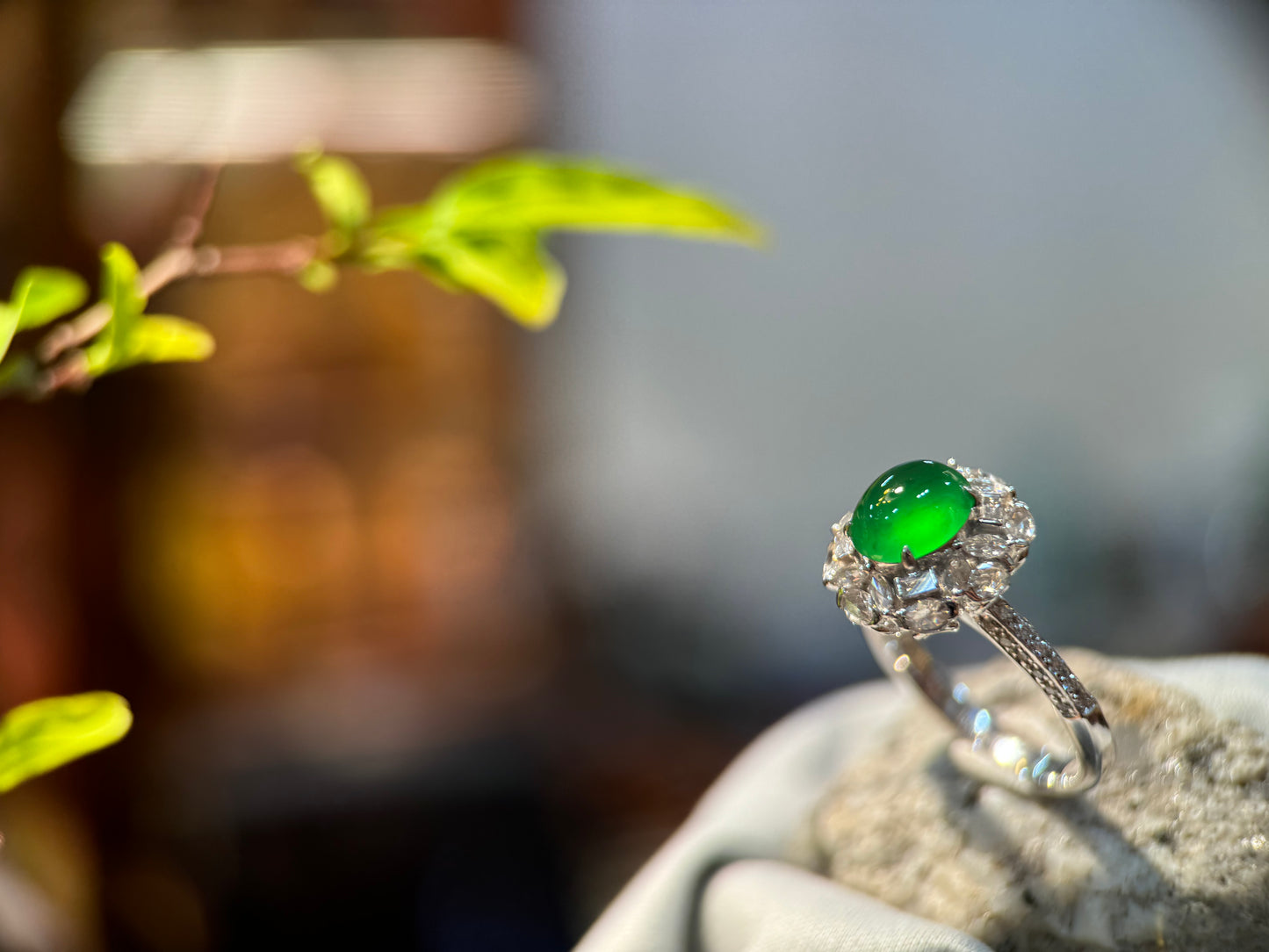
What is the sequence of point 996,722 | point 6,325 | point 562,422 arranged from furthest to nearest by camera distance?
point 562,422 < point 996,722 < point 6,325

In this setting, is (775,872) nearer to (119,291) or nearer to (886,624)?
(886,624)

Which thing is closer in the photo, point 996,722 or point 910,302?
point 996,722

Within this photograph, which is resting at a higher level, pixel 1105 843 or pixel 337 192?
pixel 337 192

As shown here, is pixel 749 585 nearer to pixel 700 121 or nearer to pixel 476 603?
pixel 476 603

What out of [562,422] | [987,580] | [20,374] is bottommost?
[562,422]

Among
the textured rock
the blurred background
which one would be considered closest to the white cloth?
the textured rock

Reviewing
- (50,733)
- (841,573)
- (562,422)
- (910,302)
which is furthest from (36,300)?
(910,302)

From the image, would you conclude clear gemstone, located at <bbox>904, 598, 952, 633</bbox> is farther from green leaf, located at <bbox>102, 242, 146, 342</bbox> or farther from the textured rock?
green leaf, located at <bbox>102, 242, 146, 342</bbox>

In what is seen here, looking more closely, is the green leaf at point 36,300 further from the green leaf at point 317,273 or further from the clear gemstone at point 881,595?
the clear gemstone at point 881,595
